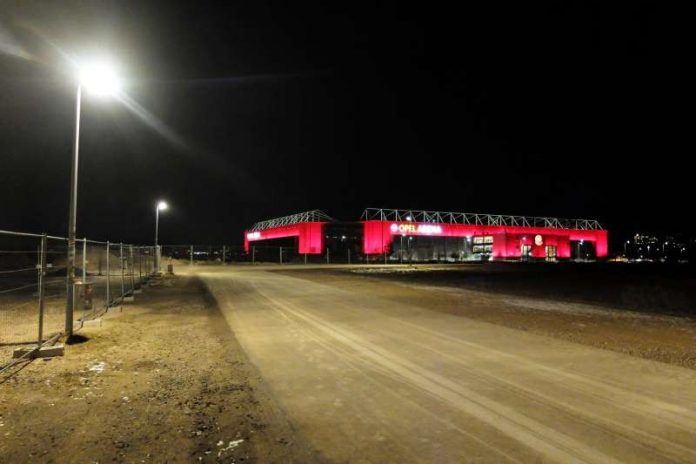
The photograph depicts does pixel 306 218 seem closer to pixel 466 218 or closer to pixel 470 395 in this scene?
pixel 466 218

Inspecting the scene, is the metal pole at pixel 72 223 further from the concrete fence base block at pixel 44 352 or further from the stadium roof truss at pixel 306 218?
the stadium roof truss at pixel 306 218

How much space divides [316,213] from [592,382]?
64.7 meters

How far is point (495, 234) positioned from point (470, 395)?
72.0 m

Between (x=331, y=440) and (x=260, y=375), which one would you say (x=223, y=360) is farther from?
(x=331, y=440)

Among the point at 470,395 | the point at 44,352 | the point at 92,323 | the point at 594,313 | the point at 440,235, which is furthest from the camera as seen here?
the point at 440,235

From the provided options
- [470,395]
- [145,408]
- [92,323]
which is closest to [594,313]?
[470,395]

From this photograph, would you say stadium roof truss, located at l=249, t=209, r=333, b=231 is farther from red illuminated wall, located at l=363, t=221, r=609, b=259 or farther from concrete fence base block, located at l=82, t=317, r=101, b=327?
concrete fence base block, located at l=82, t=317, r=101, b=327

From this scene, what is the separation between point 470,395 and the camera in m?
6.41

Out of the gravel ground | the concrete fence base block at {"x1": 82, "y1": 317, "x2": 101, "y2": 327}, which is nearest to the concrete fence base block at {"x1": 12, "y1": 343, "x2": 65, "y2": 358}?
the gravel ground

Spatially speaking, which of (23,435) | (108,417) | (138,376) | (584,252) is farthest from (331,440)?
(584,252)

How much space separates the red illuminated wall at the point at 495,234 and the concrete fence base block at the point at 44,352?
57.5 m

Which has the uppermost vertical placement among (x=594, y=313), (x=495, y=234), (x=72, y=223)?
(x=495, y=234)

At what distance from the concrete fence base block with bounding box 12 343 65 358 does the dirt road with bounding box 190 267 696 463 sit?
3.24m

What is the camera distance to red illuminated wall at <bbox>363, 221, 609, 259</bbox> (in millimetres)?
66188
